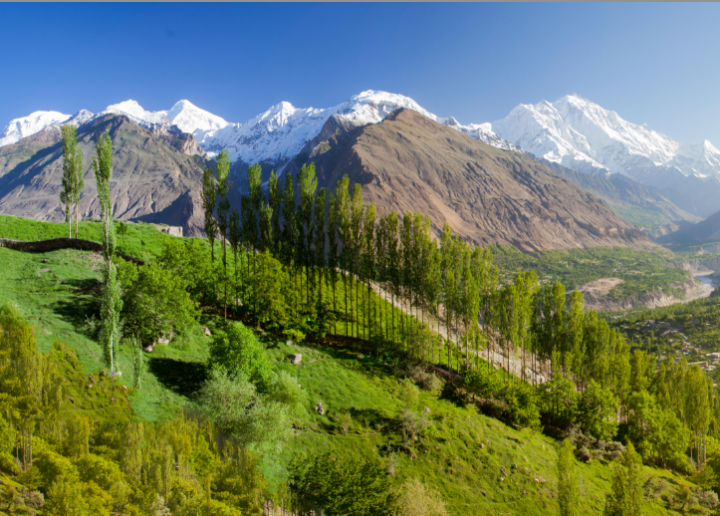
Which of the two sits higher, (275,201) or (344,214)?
(275,201)

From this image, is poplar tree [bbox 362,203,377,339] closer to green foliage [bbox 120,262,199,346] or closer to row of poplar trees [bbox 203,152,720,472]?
row of poplar trees [bbox 203,152,720,472]

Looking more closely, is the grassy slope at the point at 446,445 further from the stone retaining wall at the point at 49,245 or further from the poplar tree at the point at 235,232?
the stone retaining wall at the point at 49,245

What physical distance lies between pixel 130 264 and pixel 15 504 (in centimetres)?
2407

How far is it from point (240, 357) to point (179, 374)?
6242mm

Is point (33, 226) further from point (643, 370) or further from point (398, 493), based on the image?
point (643, 370)

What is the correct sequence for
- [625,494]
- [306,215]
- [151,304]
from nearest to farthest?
[625,494]
[151,304]
[306,215]

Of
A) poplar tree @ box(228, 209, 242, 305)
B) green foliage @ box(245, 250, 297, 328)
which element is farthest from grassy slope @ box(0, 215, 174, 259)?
green foliage @ box(245, 250, 297, 328)

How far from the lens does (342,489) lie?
2909 centimetres

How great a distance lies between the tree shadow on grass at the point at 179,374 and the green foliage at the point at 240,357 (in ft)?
8.02

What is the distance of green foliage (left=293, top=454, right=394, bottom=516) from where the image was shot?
27.7 meters

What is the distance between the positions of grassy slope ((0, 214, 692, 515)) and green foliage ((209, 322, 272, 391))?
3.40m

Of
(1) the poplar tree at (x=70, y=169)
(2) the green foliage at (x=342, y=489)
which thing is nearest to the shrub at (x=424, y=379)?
(2) the green foliage at (x=342, y=489)

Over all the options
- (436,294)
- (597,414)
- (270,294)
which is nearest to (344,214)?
(436,294)

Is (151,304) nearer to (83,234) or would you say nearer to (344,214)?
(344,214)
